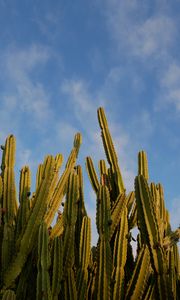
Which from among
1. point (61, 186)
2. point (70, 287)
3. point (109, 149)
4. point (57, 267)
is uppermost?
point (109, 149)

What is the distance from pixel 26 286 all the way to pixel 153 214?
1.45 meters

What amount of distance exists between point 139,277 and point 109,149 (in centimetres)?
162

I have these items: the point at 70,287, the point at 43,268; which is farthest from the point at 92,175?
the point at 43,268

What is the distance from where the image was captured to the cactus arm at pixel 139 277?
410 cm

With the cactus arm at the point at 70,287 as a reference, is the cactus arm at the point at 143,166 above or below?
above

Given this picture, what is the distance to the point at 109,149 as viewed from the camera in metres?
5.12

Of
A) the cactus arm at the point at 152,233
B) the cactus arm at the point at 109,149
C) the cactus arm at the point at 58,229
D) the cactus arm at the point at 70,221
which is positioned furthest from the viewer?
the cactus arm at the point at 58,229

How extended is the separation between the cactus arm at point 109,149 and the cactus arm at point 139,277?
2.97ft

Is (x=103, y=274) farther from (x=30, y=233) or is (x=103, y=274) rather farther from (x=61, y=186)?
(x=61, y=186)

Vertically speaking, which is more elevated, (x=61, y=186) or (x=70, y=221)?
(x=61, y=186)

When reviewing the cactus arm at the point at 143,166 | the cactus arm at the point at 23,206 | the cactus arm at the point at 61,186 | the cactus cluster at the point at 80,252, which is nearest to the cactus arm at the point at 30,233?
the cactus cluster at the point at 80,252

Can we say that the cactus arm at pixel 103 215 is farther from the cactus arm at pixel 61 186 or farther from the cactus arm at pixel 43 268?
the cactus arm at pixel 61 186

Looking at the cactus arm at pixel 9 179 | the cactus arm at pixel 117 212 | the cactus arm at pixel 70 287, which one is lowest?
the cactus arm at pixel 70 287

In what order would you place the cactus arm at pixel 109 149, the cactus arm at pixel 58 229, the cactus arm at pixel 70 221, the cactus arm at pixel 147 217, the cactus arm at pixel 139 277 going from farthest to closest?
1. the cactus arm at pixel 58 229
2. the cactus arm at pixel 109 149
3. the cactus arm at pixel 70 221
4. the cactus arm at pixel 139 277
5. the cactus arm at pixel 147 217
